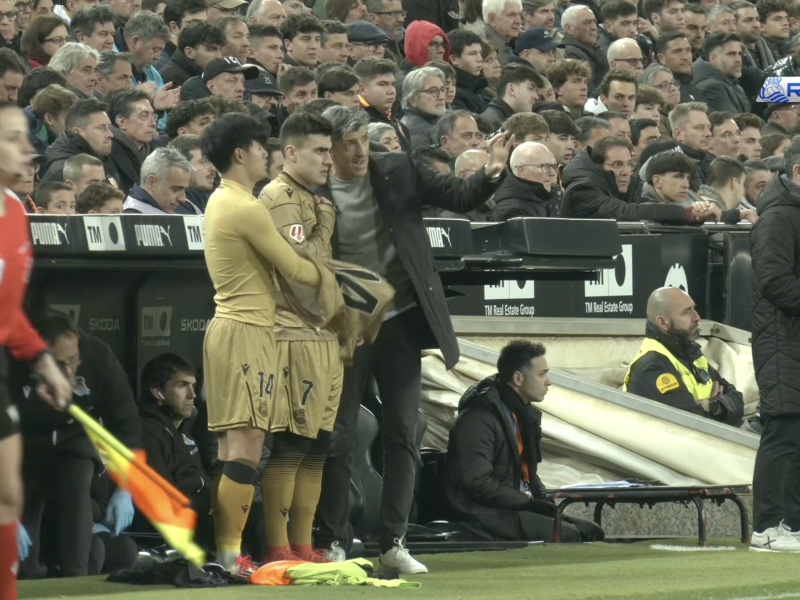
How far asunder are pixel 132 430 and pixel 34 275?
3.47 feet

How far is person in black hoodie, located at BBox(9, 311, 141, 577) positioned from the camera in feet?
26.7

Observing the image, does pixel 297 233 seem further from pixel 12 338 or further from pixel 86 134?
pixel 86 134

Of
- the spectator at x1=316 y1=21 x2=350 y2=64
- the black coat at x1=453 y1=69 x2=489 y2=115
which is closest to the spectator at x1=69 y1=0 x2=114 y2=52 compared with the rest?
the spectator at x1=316 y1=21 x2=350 y2=64

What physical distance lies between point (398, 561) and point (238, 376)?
3.92 ft

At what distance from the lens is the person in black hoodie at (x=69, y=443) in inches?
321

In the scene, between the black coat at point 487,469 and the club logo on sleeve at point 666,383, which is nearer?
the black coat at point 487,469

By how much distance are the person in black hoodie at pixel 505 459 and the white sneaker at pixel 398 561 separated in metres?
1.97

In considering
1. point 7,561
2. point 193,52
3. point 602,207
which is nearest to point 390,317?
point 7,561

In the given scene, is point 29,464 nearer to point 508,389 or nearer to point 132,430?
point 132,430

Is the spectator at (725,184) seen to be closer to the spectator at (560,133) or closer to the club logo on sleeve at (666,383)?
the spectator at (560,133)

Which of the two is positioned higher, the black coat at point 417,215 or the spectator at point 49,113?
the spectator at point 49,113

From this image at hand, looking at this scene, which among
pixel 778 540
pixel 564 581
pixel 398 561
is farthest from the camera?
pixel 778 540

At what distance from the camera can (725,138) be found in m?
16.2

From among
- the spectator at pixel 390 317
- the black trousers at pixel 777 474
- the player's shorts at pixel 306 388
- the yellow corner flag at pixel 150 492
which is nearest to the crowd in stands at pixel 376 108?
the spectator at pixel 390 317
